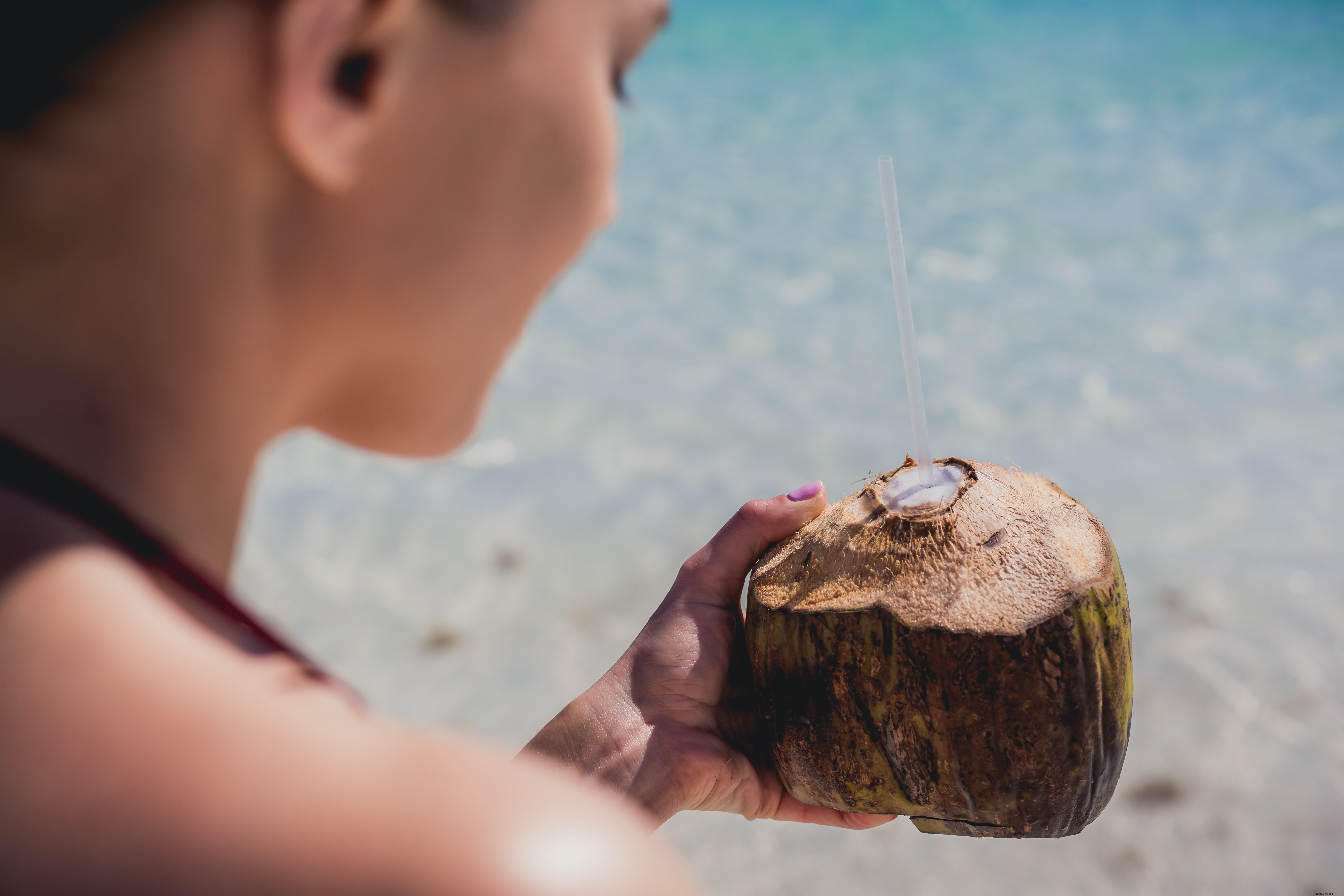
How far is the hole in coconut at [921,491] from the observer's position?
4.61ft

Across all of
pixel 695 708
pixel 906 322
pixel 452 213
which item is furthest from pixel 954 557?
pixel 452 213

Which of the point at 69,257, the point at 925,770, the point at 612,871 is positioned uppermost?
the point at 69,257

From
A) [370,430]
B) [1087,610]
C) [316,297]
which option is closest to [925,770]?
[1087,610]

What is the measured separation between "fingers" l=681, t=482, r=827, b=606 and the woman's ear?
106 cm

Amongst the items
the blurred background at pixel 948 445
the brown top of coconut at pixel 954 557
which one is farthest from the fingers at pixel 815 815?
the blurred background at pixel 948 445

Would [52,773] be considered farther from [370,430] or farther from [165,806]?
[370,430]

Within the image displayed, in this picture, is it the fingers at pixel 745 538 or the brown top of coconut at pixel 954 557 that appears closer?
the brown top of coconut at pixel 954 557

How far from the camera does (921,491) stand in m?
1.44

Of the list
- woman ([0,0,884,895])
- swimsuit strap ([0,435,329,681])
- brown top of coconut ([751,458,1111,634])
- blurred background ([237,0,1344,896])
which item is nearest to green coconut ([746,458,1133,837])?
brown top of coconut ([751,458,1111,634])

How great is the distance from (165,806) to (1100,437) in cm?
438

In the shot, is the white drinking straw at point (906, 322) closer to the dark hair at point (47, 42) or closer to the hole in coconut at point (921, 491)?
the hole in coconut at point (921, 491)

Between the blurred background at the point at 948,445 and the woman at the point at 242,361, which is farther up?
the woman at the point at 242,361

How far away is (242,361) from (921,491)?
1007mm

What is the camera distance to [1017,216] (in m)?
6.88
